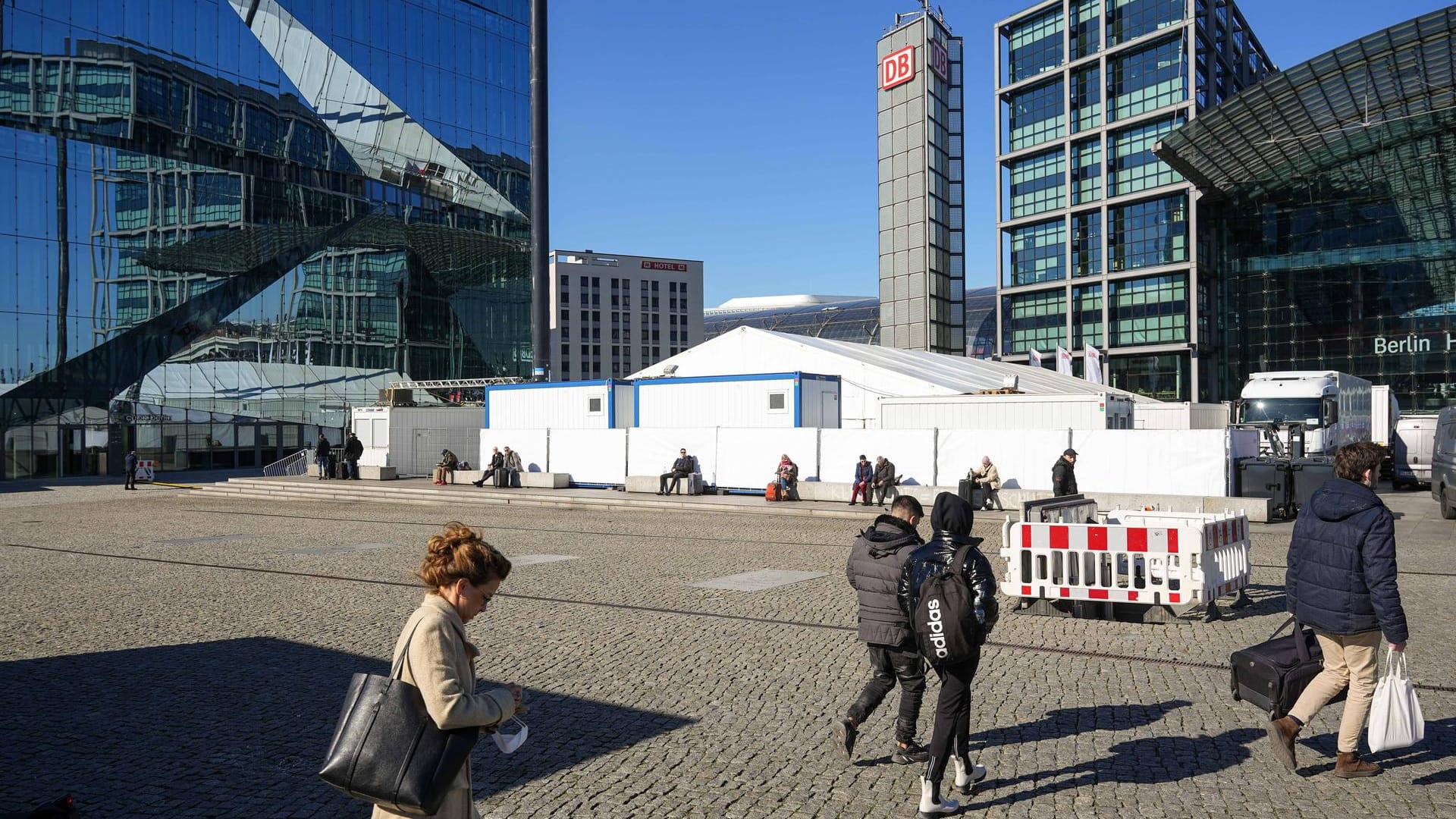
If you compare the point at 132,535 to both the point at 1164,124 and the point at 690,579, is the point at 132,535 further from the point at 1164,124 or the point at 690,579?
the point at 1164,124

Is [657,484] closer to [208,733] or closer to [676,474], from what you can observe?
[676,474]

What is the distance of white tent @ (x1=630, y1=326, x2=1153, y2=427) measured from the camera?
3444 centimetres

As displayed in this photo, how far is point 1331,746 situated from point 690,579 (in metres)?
7.93

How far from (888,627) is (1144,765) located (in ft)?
5.60

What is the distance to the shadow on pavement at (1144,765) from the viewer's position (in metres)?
5.50

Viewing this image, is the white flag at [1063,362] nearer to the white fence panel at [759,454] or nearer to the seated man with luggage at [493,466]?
the white fence panel at [759,454]

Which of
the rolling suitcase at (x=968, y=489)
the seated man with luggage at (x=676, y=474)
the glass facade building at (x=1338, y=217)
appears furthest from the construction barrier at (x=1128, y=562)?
the glass facade building at (x=1338, y=217)

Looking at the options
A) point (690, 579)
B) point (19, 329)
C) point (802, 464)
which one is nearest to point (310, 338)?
point (19, 329)

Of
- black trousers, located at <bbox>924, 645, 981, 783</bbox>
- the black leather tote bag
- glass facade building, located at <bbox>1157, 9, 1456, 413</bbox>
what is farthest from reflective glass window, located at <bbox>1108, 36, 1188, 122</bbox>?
the black leather tote bag

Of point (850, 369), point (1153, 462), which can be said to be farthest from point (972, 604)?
point (850, 369)

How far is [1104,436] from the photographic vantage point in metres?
23.8

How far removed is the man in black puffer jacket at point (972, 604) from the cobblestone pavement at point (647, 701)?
21cm

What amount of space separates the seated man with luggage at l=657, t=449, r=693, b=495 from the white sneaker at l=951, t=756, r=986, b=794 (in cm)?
2274

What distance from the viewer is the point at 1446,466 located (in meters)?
21.0
